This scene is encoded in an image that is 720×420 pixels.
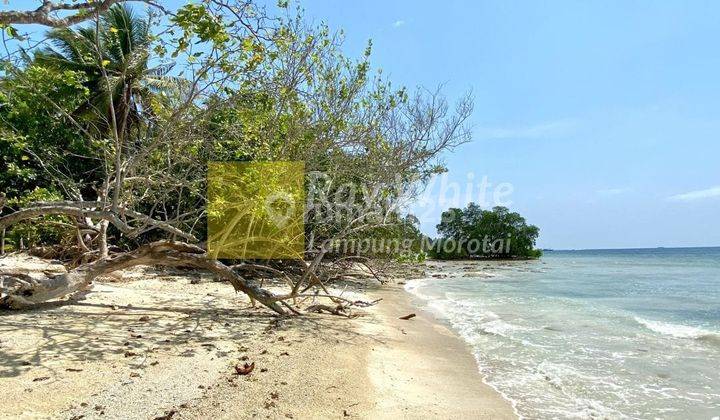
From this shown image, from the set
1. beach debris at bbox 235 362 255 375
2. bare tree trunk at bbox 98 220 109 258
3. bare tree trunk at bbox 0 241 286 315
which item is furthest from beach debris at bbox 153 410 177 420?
bare tree trunk at bbox 98 220 109 258

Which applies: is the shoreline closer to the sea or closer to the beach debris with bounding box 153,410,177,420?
the sea

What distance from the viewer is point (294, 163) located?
386 inches

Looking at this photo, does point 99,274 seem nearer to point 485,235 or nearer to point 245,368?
point 245,368

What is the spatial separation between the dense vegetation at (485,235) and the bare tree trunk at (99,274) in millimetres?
50561

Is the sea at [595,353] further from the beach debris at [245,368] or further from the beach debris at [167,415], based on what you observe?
the beach debris at [167,415]

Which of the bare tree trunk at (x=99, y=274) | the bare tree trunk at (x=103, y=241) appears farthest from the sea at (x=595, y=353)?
the bare tree trunk at (x=103, y=241)

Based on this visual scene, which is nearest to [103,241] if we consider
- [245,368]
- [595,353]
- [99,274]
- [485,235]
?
[99,274]

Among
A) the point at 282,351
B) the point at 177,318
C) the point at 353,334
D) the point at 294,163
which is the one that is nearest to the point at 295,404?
the point at 282,351

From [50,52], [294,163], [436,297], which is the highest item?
[50,52]

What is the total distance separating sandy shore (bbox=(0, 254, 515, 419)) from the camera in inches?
167

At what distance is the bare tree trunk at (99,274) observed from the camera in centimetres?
696

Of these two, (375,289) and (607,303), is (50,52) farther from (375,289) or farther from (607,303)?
(607,303)

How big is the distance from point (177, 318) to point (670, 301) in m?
15.7

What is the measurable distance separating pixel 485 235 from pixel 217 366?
54.8 meters
